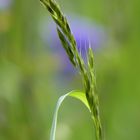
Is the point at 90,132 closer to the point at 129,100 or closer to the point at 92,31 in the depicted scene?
the point at 129,100

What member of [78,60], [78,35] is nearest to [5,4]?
[78,35]

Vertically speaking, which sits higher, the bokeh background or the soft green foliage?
the soft green foliage

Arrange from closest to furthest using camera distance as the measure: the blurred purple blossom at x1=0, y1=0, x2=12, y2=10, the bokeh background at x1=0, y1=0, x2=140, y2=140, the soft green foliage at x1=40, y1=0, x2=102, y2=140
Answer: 1. the soft green foliage at x1=40, y1=0, x2=102, y2=140
2. the bokeh background at x1=0, y1=0, x2=140, y2=140
3. the blurred purple blossom at x1=0, y1=0, x2=12, y2=10

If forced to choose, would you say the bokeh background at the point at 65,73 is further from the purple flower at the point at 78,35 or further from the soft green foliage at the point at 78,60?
the soft green foliage at the point at 78,60

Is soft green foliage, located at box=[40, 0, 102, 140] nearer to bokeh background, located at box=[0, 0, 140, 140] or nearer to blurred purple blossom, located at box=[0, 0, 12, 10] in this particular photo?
bokeh background, located at box=[0, 0, 140, 140]

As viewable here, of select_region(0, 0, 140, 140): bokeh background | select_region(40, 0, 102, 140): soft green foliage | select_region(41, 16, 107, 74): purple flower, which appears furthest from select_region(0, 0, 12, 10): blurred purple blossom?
select_region(40, 0, 102, 140): soft green foliage

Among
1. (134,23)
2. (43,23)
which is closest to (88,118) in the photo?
(134,23)
